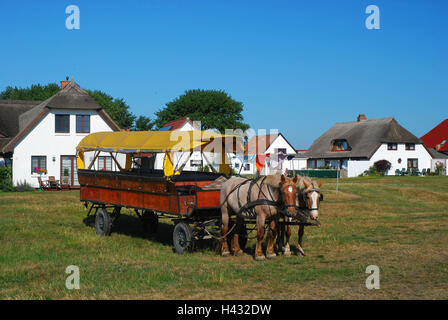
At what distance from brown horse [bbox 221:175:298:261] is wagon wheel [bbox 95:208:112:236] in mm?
5038

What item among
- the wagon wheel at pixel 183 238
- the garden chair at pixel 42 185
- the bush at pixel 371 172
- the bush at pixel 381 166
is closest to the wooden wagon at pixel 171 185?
the wagon wheel at pixel 183 238

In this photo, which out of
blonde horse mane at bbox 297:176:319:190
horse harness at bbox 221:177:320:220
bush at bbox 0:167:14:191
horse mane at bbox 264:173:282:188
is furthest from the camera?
bush at bbox 0:167:14:191

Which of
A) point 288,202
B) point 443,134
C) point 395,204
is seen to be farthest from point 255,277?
point 443,134

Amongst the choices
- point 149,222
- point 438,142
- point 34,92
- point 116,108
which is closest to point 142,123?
point 116,108

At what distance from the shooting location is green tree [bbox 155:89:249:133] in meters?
87.4

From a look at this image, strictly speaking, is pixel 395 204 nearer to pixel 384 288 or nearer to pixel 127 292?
pixel 384 288

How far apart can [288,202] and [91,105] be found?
1084 inches

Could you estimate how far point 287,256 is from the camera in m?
12.0

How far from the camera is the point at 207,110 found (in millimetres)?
89125

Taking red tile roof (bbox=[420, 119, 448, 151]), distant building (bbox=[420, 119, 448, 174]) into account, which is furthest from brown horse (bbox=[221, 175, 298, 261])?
red tile roof (bbox=[420, 119, 448, 151])

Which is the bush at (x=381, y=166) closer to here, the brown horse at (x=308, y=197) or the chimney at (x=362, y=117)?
the chimney at (x=362, y=117)

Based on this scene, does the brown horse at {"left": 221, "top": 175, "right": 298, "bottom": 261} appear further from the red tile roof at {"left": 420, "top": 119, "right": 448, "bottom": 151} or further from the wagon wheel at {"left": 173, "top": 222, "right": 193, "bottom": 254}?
the red tile roof at {"left": 420, "top": 119, "right": 448, "bottom": 151}

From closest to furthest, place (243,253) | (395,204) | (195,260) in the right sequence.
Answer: (195,260)
(243,253)
(395,204)

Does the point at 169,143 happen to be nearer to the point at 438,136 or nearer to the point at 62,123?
the point at 62,123
